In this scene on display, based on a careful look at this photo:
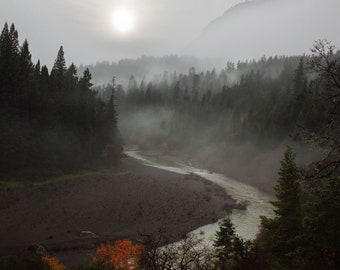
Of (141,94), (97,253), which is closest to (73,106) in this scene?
(97,253)

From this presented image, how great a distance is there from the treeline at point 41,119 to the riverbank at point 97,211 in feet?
28.1

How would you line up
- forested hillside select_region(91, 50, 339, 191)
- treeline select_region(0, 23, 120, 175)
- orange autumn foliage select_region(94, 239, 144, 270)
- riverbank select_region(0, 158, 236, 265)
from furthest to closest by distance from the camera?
forested hillside select_region(91, 50, 339, 191)
treeline select_region(0, 23, 120, 175)
riverbank select_region(0, 158, 236, 265)
orange autumn foliage select_region(94, 239, 144, 270)

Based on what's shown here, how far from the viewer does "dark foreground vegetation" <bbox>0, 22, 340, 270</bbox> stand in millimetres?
11442

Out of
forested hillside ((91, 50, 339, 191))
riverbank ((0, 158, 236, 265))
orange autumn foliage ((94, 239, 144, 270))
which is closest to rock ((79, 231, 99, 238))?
riverbank ((0, 158, 236, 265))

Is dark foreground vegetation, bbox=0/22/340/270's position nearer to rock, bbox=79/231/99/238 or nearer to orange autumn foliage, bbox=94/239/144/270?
orange autumn foliage, bbox=94/239/144/270

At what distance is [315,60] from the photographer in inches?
401

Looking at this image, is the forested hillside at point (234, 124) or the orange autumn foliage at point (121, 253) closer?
the orange autumn foliage at point (121, 253)

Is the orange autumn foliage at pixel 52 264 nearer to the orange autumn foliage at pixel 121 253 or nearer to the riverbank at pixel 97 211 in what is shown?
the riverbank at pixel 97 211

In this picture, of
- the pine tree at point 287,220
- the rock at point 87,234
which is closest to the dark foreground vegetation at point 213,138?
the pine tree at point 287,220

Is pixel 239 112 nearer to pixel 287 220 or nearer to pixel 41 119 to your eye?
pixel 41 119

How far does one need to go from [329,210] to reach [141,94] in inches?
7315

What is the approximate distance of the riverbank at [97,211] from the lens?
37.2m

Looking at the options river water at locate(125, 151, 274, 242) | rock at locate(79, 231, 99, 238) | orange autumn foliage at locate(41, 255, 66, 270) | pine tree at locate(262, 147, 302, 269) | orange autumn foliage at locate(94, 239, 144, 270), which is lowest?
river water at locate(125, 151, 274, 242)

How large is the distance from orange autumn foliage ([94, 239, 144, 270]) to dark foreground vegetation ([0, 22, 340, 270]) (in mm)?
153
